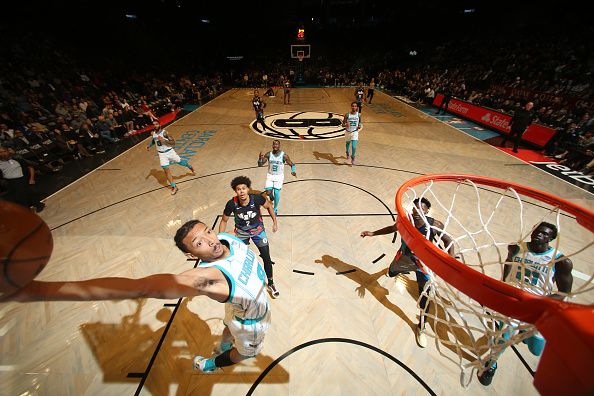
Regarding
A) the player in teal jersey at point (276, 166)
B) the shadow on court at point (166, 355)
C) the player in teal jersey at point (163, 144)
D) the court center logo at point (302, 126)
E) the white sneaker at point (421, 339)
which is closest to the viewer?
the shadow on court at point (166, 355)

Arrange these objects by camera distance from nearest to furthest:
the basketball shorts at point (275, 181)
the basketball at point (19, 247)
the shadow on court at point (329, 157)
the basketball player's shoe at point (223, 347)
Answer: the basketball at point (19, 247)
the basketball player's shoe at point (223, 347)
the basketball shorts at point (275, 181)
the shadow on court at point (329, 157)

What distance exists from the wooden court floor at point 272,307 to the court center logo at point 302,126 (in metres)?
3.38

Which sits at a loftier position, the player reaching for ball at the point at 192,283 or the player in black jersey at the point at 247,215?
the player reaching for ball at the point at 192,283

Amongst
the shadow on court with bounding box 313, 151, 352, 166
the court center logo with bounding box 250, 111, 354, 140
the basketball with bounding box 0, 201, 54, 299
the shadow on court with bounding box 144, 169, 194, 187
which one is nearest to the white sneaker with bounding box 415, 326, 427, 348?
the basketball with bounding box 0, 201, 54, 299

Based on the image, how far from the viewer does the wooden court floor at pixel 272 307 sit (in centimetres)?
314

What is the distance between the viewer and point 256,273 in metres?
2.45

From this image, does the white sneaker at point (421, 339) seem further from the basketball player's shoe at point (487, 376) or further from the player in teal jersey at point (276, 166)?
the player in teal jersey at point (276, 166)

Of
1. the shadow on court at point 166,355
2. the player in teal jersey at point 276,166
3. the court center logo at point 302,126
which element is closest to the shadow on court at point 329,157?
the court center logo at point 302,126

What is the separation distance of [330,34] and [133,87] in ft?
92.6

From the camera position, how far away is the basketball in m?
1.28

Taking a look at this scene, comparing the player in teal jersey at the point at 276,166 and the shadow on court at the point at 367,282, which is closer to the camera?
the shadow on court at the point at 367,282

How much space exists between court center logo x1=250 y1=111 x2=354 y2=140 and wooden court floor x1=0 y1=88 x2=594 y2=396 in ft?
11.1

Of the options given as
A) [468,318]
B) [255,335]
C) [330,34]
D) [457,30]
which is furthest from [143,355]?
[330,34]

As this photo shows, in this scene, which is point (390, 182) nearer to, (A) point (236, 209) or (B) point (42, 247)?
(A) point (236, 209)
